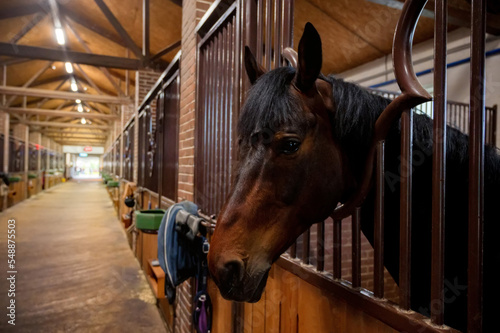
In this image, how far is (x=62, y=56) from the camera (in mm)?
7930

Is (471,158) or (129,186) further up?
(471,158)

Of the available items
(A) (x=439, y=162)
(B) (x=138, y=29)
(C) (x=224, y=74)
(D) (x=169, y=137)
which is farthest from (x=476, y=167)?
(B) (x=138, y=29)

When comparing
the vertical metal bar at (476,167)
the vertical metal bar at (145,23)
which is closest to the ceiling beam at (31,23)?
the vertical metal bar at (145,23)

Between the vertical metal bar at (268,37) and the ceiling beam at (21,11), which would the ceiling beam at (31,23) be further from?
the vertical metal bar at (268,37)

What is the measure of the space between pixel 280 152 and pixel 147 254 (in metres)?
4.27

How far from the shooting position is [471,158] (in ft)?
2.28

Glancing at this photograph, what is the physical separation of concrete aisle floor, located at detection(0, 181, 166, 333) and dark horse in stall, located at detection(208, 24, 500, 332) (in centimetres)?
312

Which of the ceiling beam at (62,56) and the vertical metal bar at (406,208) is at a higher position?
the ceiling beam at (62,56)

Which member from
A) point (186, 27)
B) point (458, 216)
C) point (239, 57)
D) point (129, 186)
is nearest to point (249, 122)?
point (458, 216)

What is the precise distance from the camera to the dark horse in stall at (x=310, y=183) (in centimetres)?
87

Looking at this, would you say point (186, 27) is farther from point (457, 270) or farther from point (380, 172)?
point (457, 270)

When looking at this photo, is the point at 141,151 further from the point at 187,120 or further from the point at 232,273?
the point at 232,273

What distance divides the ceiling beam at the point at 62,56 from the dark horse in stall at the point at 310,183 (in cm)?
794

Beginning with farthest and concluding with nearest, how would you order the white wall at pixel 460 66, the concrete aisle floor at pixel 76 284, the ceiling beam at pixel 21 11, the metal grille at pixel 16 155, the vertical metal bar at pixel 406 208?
the metal grille at pixel 16 155 → the ceiling beam at pixel 21 11 → the white wall at pixel 460 66 → the concrete aisle floor at pixel 76 284 → the vertical metal bar at pixel 406 208
